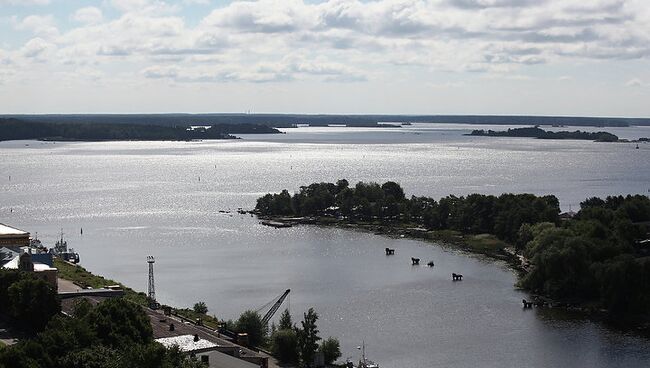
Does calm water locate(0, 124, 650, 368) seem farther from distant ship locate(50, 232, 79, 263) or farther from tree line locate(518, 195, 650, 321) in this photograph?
tree line locate(518, 195, 650, 321)

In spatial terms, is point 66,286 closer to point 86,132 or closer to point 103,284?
point 103,284

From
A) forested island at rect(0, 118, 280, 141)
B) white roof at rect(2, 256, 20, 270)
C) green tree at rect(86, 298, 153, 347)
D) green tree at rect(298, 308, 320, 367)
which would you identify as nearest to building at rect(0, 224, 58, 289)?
white roof at rect(2, 256, 20, 270)

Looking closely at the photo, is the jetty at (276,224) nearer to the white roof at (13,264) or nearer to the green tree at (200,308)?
the white roof at (13,264)

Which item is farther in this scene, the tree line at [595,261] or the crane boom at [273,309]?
the tree line at [595,261]

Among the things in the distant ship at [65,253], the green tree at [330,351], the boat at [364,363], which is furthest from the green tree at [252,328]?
the distant ship at [65,253]

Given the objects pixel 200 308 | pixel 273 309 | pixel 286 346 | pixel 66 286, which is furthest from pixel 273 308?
pixel 66 286

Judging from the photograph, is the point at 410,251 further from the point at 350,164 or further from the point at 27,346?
the point at 350,164

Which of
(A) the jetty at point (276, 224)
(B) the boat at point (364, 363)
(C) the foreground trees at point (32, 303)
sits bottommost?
(A) the jetty at point (276, 224)

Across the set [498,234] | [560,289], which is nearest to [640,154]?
[498,234]
